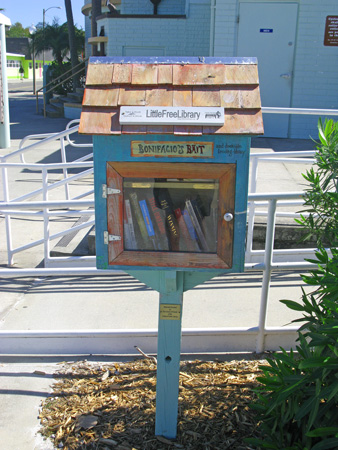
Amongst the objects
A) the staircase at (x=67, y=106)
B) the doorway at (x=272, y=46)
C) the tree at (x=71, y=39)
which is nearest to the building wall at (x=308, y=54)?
the doorway at (x=272, y=46)

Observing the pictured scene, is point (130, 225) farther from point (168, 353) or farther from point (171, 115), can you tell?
point (168, 353)

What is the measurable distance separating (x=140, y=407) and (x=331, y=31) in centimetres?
1001

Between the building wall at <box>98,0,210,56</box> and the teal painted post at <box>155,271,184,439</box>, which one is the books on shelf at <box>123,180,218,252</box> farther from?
the building wall at <box>98,0,210,56</box>

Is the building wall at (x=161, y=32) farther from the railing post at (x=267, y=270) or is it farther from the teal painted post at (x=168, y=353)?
the teal painted post at (x=168, y=353)

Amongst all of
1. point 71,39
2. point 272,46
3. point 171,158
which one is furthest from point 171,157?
point 71,39

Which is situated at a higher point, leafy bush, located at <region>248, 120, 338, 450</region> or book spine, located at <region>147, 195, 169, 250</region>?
book spine, located at <region>147, 195, 169, 250</region>

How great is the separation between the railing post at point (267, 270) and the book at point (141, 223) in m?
1.04

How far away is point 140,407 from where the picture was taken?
2.71m

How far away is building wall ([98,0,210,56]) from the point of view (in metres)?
13.8

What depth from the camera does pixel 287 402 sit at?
2.25 meters

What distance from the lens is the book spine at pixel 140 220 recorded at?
2.23 m

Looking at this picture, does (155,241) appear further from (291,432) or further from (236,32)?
(236,32)

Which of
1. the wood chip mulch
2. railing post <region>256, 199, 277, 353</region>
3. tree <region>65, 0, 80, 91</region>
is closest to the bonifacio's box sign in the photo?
railing post <region>256, 199, 277, 353</region>

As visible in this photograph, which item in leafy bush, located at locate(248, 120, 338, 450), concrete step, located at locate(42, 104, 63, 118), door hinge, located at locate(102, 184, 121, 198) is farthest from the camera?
concrete step, located at locate(42, 104, 63, 118)
